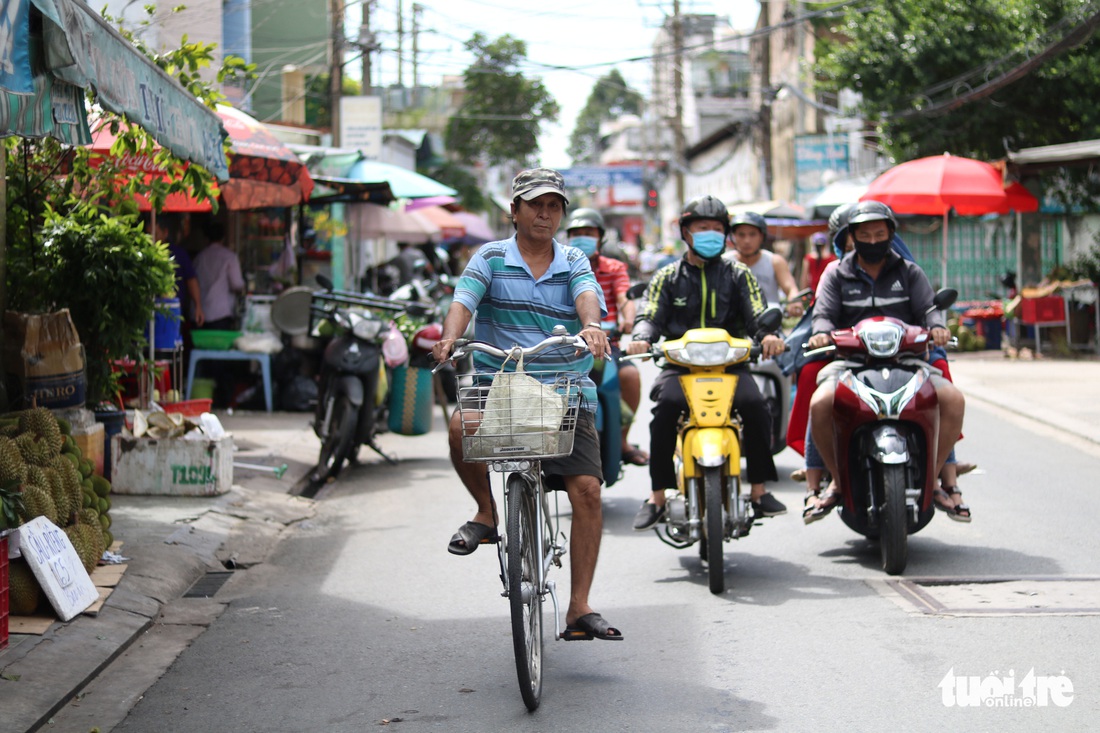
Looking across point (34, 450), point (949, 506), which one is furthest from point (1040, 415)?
point (34, 450)

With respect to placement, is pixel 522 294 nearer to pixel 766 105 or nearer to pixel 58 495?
pixel 58 495

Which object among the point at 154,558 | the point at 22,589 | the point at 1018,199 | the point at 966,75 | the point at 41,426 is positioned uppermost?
the point at 966,75

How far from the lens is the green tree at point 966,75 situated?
67.8 feet

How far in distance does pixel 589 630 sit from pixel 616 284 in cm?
461

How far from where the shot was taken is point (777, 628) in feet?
18.9

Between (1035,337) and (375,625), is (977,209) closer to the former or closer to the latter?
(1035,337)

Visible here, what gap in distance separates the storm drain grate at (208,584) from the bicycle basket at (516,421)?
9.80ft

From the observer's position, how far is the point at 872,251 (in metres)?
7.09

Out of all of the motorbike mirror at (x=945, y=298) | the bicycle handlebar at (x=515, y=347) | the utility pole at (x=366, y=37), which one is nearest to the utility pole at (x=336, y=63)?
the utility pole at (x=366, y=37)

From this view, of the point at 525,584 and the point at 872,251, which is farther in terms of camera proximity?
the point at 872,251

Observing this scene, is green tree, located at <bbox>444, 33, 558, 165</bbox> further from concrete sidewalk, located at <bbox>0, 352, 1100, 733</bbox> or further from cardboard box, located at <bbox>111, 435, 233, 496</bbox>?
cardboard box, located at <bbox>111, 435, 233, 496</bbox>

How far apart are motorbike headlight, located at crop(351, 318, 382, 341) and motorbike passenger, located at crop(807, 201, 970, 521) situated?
14.5 ft

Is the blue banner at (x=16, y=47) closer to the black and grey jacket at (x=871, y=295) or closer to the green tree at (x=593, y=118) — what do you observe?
the black and grey jacket at (x=871, y=295)

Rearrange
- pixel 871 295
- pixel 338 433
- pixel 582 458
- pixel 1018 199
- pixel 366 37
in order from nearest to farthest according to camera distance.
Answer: pixel 582 458, pixel 871 295, pixel 338 433, pixel 1018 199, pixel 366 37
